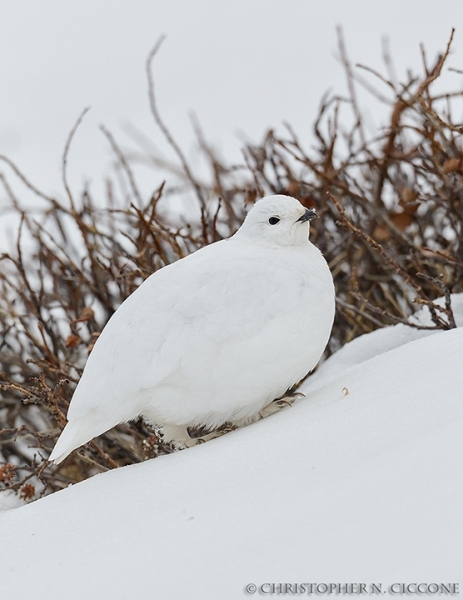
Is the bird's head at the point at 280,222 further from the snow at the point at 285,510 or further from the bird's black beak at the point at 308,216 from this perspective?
the snow at the point at 285,510

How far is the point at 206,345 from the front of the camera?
192cm

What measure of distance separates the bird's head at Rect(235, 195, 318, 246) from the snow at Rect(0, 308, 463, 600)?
515 millimetres

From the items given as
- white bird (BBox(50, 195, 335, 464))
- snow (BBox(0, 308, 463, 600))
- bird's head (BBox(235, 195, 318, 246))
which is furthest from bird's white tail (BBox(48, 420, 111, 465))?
bird's head (BBox(235, 195, 318, 246))

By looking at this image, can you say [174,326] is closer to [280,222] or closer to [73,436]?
[73,436]

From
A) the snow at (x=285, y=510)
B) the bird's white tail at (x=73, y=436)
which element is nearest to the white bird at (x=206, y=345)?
the bird's white tail at (x=73, y=436)

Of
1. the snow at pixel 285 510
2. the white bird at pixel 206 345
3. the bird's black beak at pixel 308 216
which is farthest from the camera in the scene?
the bird's black beak at pixel 308 216

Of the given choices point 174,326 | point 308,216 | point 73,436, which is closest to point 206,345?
point 174,326

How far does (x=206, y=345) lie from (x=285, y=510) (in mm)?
656

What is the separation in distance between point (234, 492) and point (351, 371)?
0.80 metres

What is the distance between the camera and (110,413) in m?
2.00

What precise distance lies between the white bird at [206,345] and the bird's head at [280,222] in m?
0.13

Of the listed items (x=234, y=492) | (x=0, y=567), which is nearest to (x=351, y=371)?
(x=234, y=492)

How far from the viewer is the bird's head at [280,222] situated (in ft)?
7.38

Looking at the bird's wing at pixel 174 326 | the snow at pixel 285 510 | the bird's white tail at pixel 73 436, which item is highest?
the bird's wing at pixel 174 326
